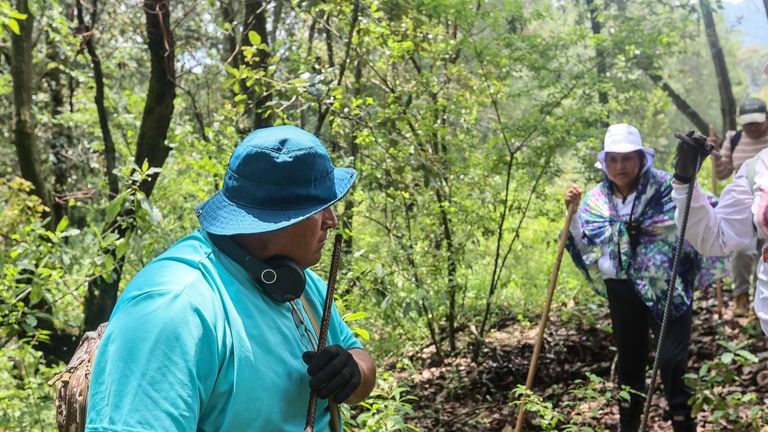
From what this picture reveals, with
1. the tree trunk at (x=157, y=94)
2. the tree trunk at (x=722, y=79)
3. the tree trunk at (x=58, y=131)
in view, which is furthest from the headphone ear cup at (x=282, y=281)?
the tree trunk at (x=722, y=79)

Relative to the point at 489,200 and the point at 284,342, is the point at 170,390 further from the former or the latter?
the point at 489,200

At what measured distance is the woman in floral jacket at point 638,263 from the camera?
4.45 m

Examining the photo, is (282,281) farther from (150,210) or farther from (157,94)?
(157,94)

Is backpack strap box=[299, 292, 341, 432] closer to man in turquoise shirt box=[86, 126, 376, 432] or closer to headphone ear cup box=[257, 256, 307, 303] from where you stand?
man in turquoise shirt box=[86, 126, 376, 432]

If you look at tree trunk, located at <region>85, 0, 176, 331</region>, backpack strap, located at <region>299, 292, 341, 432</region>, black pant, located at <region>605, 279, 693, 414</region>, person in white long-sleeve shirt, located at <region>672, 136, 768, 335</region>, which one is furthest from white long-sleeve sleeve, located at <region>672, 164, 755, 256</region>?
tree trunk, located at <region>85, 0, 176, 331</region>

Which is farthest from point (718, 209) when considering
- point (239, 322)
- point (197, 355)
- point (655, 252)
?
point (197, 355)

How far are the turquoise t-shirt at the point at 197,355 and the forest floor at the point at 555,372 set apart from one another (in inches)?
162

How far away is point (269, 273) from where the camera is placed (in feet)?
5.70

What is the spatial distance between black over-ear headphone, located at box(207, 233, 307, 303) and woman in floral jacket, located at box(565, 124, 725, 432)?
3332 mm

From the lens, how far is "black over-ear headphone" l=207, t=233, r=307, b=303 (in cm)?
174

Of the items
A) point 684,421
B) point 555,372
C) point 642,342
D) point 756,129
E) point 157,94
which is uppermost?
point 157,94

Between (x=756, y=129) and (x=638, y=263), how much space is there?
278 cm

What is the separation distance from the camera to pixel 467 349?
7.66 metres

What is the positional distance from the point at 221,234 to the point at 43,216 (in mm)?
6644
